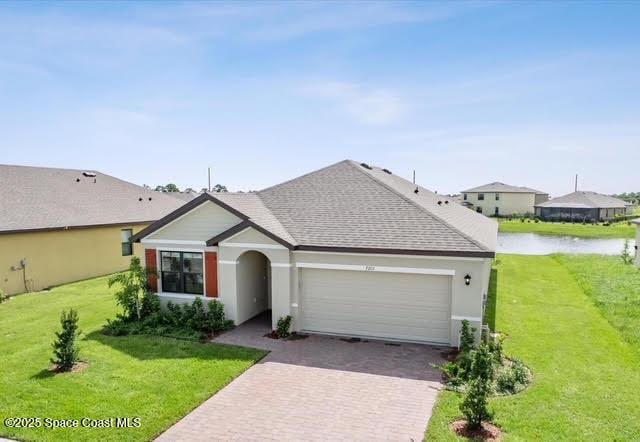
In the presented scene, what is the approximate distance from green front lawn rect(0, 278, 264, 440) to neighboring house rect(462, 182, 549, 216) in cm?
7873

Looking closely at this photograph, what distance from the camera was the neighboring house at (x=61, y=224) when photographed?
65.4 ft

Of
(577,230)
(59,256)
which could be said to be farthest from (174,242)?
(577,230)

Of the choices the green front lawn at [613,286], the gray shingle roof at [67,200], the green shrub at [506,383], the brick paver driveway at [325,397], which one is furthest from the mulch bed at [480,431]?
the gray shingle roof at [67,200]

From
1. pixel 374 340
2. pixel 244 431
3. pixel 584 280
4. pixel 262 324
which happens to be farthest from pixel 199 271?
pixel 584 280

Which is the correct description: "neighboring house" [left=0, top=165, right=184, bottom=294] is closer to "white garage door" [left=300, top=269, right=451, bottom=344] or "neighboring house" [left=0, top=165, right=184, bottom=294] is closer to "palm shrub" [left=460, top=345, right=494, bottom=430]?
"white garage door" [left=300, top=269, right=451, bottom=344]

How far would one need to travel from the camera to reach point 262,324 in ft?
48.7

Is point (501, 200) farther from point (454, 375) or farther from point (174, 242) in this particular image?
point (454, 375)

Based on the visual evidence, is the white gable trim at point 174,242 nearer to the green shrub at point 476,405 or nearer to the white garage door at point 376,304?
the white garage door at point 376,304

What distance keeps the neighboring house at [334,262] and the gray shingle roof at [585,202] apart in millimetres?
73248

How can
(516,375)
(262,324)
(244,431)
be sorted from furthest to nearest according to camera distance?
1. (262,324)
2. (516,375)
3. (244,431)

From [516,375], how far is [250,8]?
12.8m

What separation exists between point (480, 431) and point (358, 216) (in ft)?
26.3

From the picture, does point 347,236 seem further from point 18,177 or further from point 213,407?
point 18,177

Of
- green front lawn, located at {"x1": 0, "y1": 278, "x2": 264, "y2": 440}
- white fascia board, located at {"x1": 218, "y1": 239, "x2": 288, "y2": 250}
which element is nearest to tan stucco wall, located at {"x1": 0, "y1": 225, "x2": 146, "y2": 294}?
green front lawn, located at {"x1": 0, "y1": 278, "x2": 264, "y2": 440}
